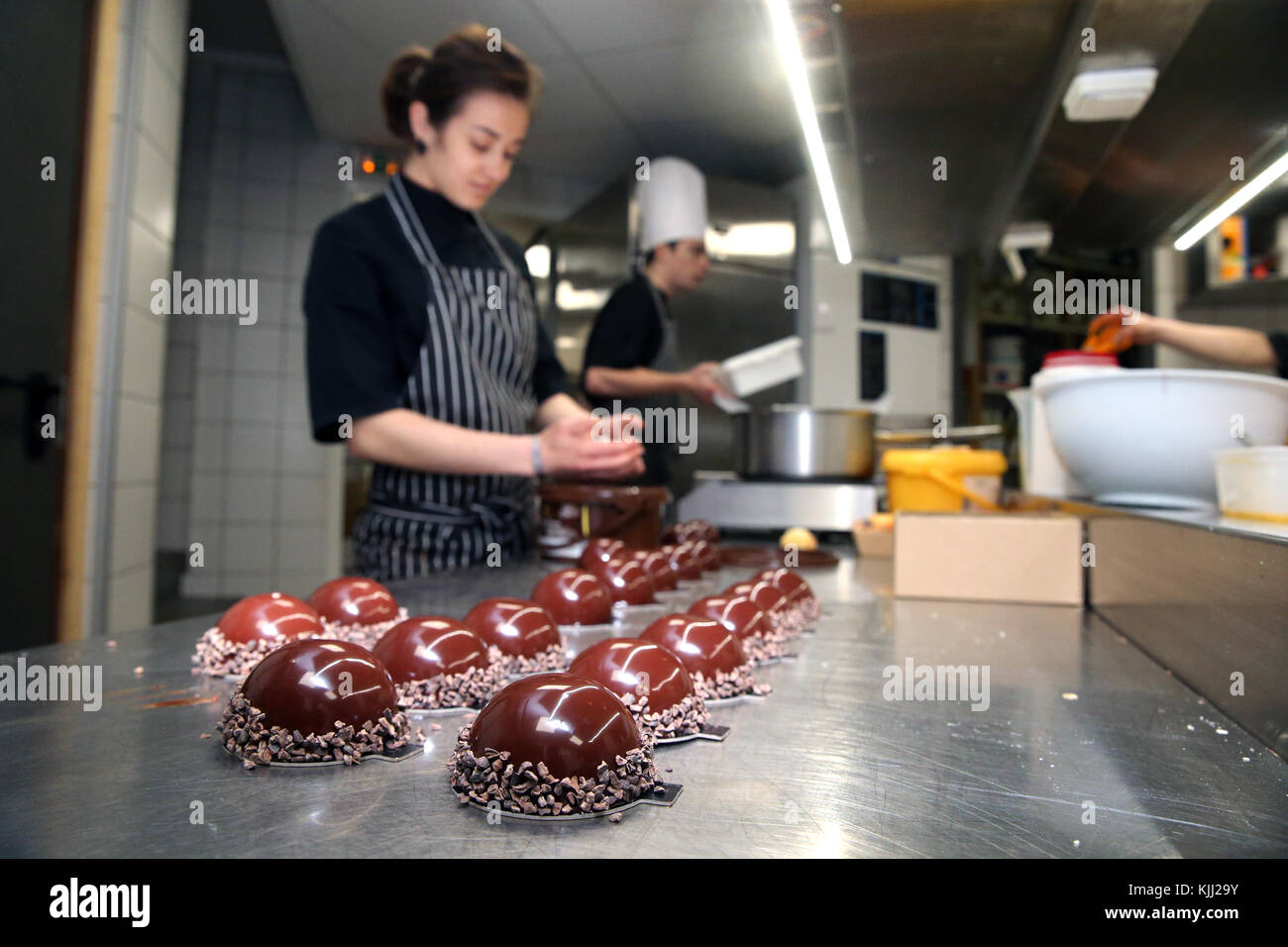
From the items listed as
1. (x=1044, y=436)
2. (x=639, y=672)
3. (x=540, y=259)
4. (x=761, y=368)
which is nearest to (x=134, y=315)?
(x=761, y=368)

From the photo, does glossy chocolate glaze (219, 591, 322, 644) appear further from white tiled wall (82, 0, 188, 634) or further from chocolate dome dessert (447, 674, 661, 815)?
white tiled wall (82, 0, 188, 634)

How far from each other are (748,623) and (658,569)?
0.43m

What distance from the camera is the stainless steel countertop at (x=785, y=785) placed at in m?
0.44

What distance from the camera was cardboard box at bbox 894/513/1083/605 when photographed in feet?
4.22

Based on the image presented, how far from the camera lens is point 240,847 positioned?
42 cm

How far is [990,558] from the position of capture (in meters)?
1.32

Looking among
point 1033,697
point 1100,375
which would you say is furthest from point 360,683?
point 1100,375

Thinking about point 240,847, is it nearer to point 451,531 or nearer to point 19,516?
point 451,531

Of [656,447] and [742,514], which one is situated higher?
[656,447]

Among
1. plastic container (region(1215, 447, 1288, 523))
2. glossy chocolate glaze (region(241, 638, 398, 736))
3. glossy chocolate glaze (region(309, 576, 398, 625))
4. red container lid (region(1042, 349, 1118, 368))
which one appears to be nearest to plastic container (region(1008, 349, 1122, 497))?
red container lid (region(1042, 349, 1118, 368))

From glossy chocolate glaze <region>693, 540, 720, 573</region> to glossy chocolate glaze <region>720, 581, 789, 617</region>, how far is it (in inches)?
17.1

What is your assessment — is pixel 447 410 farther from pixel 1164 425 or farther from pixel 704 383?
pixel 1164 425
